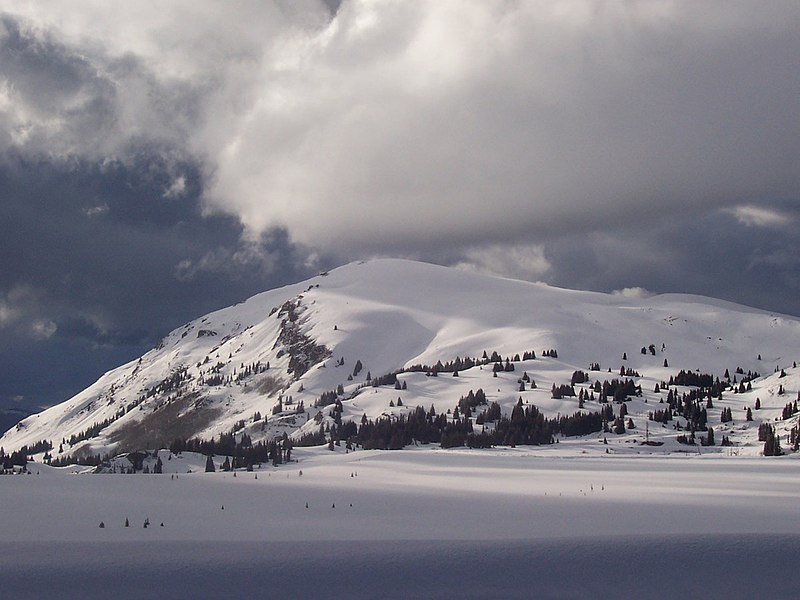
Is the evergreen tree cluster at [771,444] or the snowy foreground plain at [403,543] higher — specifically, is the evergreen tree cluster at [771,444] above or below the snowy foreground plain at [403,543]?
below

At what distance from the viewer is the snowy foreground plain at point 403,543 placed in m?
33.2

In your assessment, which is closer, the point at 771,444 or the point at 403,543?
the point at 403,543

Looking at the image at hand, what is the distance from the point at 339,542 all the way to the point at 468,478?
49780mm

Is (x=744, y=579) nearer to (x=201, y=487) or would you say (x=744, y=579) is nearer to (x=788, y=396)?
(x=201, y=487)

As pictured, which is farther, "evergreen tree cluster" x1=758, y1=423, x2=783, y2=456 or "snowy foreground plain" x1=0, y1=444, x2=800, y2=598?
"evergreen tree cluster" x1=758, y1=423, x2=783, y2=456

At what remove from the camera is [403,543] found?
1511 inches

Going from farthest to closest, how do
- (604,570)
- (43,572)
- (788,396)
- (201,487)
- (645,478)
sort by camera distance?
(788,396)
(645,478)
(201,487)
(604,570)
(43,572)

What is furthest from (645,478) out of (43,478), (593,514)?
(43,478)

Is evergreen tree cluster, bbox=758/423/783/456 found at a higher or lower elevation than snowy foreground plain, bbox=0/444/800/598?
lower

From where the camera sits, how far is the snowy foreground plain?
1309 inches

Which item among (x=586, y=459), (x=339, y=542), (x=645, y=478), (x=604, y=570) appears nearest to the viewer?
(x=604, y=570)

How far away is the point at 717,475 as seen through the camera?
9025cm

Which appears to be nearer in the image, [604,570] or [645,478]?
[604,570]

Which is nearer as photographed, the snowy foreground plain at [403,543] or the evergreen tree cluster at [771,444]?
the snowy foreground plain at [403,543]
